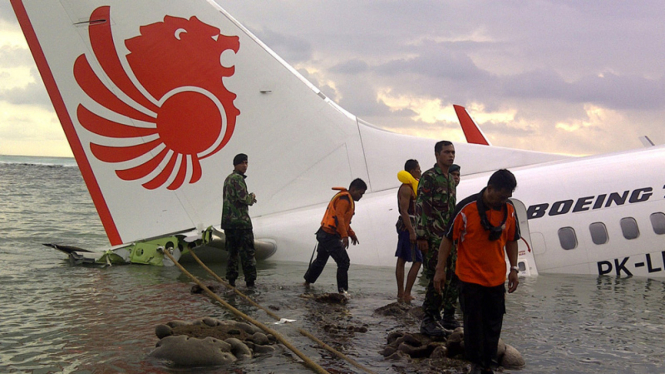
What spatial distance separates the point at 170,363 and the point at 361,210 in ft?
17.7

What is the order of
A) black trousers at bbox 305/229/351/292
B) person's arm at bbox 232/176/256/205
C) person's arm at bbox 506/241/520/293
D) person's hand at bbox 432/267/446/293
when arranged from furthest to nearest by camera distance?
1. person's arm at bbox 232/176/256/205
2. black trousers at bbox 305/229/351/292
3. person's hand at bbox 432/267/446/293
4. person's arm at bbox 506/241/520/293

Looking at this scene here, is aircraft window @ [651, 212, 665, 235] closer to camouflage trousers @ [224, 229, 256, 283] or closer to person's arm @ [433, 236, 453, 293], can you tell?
person's arm @ [433, 236, 453, 293]

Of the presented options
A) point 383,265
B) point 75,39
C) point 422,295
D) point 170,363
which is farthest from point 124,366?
point 75,39

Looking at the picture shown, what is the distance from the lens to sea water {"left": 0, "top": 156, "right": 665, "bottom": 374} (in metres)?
5.19

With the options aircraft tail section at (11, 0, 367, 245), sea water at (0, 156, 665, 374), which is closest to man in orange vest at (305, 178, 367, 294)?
sea water at (0, 156, 665, 374)

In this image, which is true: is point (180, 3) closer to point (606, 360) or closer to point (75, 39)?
point (75, 39)

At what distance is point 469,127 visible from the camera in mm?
21188

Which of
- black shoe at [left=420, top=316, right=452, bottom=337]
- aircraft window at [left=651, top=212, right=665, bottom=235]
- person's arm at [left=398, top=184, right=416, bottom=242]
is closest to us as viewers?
black shoe at [left=420, top=316, right=452, bottom=337]

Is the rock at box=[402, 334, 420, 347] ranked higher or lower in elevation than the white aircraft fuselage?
lower

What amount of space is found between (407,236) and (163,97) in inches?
181

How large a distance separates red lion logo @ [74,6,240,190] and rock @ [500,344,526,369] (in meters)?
6.24

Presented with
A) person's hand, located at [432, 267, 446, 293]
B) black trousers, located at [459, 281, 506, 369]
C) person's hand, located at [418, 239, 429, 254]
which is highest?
person's hand, located at [418, 239, 429, 254]

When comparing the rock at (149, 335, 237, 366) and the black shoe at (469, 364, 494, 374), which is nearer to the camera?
the black shoe at (469, 364, 494, 374)

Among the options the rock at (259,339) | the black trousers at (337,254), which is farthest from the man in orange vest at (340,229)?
the rock at (259,339)
